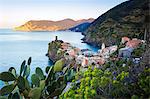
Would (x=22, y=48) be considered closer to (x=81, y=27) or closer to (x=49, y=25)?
(x=49, y=25)

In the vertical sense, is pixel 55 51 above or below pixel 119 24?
below

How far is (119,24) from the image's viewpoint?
2115mm

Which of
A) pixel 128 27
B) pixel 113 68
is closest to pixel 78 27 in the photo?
pixel 128 27

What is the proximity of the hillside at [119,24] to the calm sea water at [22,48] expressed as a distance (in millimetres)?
311

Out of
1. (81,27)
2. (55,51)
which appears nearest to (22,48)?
(55,51)

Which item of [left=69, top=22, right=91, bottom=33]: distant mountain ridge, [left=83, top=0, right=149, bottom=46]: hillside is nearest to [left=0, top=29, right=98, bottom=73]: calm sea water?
[left=69, top=22, right=91, bottom=33]: distant mountain ridge

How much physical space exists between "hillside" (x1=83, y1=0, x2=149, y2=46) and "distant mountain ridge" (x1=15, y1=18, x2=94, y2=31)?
0.28 feet

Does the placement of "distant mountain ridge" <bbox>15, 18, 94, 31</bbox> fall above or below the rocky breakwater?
above

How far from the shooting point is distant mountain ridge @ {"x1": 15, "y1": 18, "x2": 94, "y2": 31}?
1978 mm

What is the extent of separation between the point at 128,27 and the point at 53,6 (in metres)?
0.53

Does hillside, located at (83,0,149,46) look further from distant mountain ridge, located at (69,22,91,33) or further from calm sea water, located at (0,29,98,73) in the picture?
calm sea water, located at (0,29,98,73)

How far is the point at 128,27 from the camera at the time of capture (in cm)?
208

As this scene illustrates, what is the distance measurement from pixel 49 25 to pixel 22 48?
31 centimetres

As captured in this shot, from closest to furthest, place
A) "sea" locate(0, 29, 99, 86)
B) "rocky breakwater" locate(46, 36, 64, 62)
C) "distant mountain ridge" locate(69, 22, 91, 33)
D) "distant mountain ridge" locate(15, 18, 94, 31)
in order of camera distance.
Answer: "sea" locate(0, 29, 99, 86)
"rocky breakwater" locate(46, 36, 64, 62)
"distant mountain ridge" locate(15, 18, 94, 31)
"distant mountain ridge" locate(69, 22, 91, 33)
